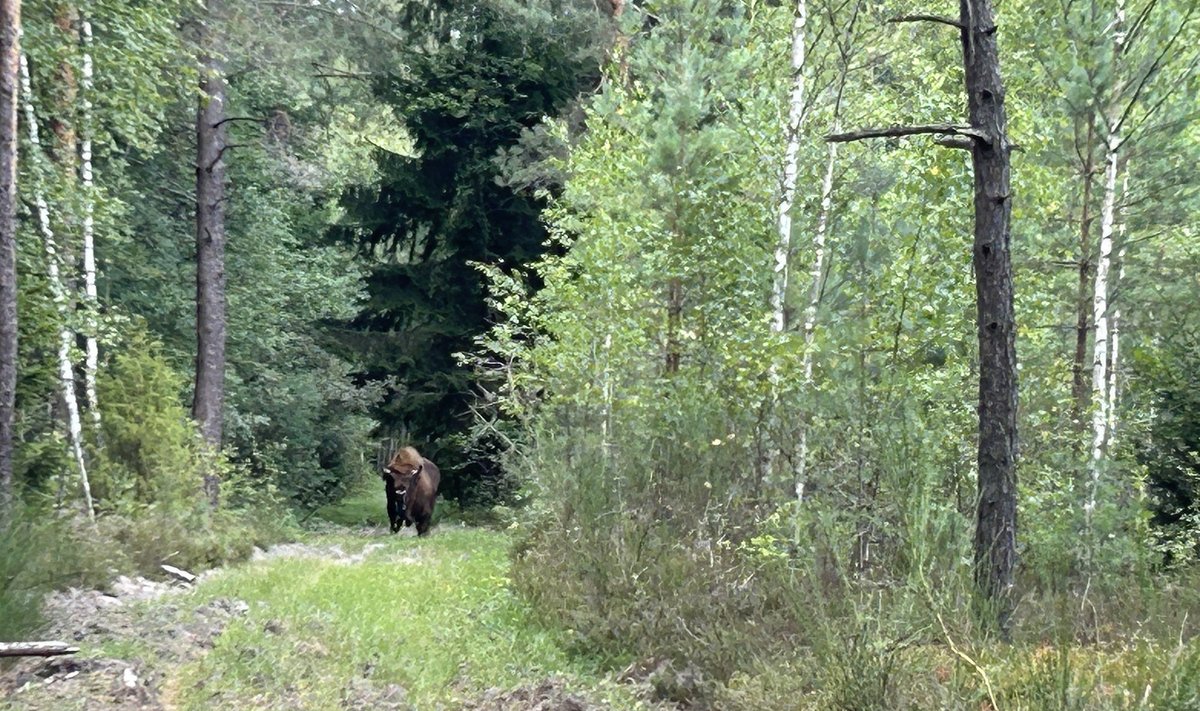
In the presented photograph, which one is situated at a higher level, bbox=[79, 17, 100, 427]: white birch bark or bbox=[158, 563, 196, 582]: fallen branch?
bbox=[79, 17, 100, 427]: white birch bark

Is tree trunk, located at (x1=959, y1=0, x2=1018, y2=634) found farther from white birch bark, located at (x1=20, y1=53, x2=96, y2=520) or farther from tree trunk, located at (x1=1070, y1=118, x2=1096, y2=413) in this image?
white birch bark, located at (x1=20, y1=53, x2=96, y2=520)

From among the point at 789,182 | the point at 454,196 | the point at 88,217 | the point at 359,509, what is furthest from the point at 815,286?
the point at 359,509

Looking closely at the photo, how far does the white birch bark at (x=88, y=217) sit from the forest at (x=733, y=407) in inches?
3.3

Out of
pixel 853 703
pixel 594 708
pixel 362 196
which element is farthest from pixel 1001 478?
pixel 362 196

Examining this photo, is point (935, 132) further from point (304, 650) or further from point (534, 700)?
point (304, 650)

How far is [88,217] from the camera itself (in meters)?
12.6

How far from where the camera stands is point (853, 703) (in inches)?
203

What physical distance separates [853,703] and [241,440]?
23656 mm

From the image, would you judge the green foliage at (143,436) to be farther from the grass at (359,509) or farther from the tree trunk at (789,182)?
the tree trunk at (789,182)

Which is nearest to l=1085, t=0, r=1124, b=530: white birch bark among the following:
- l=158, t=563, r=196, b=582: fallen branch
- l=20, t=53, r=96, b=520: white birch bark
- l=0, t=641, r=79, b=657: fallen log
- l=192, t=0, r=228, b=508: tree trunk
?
l=0, t=641, r=79, b=657: fallen log

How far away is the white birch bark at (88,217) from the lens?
39.2 ft

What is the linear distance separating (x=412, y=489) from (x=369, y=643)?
1108 cm

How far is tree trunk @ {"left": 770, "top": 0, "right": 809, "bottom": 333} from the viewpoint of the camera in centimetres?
975

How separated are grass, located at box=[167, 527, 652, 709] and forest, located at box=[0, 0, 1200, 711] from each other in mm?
52
